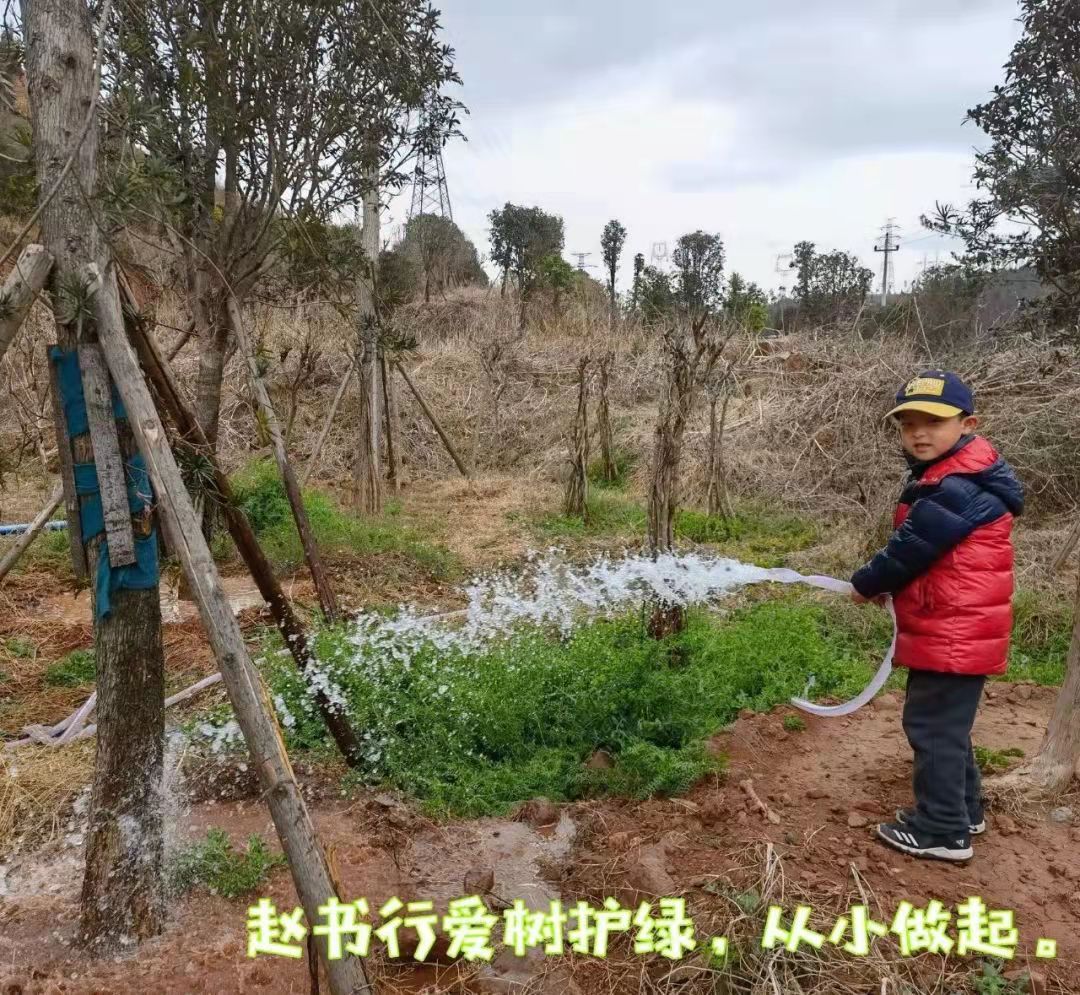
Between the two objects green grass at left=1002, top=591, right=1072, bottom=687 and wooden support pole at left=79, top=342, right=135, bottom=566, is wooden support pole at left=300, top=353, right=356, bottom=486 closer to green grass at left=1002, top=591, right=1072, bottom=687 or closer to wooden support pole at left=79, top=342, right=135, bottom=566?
wooden support pole at left=79, top=342, right=135, bottom=566

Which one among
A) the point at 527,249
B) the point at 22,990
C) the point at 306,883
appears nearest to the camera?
the point at 306,883

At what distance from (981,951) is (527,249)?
21.5 meters

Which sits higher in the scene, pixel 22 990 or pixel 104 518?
pixel 104 518

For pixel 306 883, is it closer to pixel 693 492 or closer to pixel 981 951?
pixel 981 951

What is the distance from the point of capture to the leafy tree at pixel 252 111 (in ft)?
12.9

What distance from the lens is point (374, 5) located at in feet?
14.0

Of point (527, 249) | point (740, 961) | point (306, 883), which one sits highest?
point (527, 249)

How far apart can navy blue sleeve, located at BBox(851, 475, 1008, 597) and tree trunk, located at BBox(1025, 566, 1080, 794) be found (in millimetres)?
779

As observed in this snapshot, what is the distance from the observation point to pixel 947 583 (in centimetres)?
249

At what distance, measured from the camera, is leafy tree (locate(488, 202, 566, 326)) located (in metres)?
21.9

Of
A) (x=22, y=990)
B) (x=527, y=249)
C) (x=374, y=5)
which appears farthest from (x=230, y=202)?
(x=527, y=249)

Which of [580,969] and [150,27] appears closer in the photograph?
[580,969]

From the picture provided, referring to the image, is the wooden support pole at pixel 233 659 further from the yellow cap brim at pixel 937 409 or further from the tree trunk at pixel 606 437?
the tree trunk at pixel 606 437

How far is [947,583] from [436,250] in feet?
68.8
